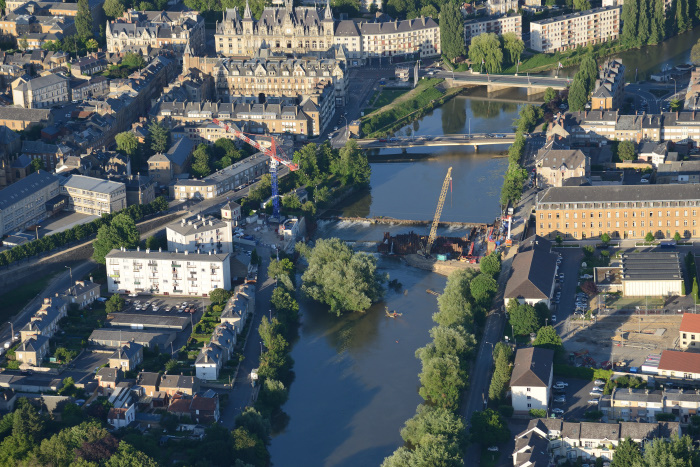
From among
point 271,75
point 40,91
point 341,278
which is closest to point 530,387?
point 341,278

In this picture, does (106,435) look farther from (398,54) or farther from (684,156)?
(398,54)

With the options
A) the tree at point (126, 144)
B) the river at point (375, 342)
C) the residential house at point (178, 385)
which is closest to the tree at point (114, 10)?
the tree at point (126, 144)

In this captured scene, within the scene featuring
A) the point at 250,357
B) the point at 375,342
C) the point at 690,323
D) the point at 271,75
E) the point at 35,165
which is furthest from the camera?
the point at 271,75

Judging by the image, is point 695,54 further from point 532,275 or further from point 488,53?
point 532,275

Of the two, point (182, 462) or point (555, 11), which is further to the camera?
point (555, 11)

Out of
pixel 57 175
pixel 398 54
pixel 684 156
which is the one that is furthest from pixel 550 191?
pixel 398 54

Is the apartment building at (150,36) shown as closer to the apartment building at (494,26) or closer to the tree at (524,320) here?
the apartment building at (494,26)
